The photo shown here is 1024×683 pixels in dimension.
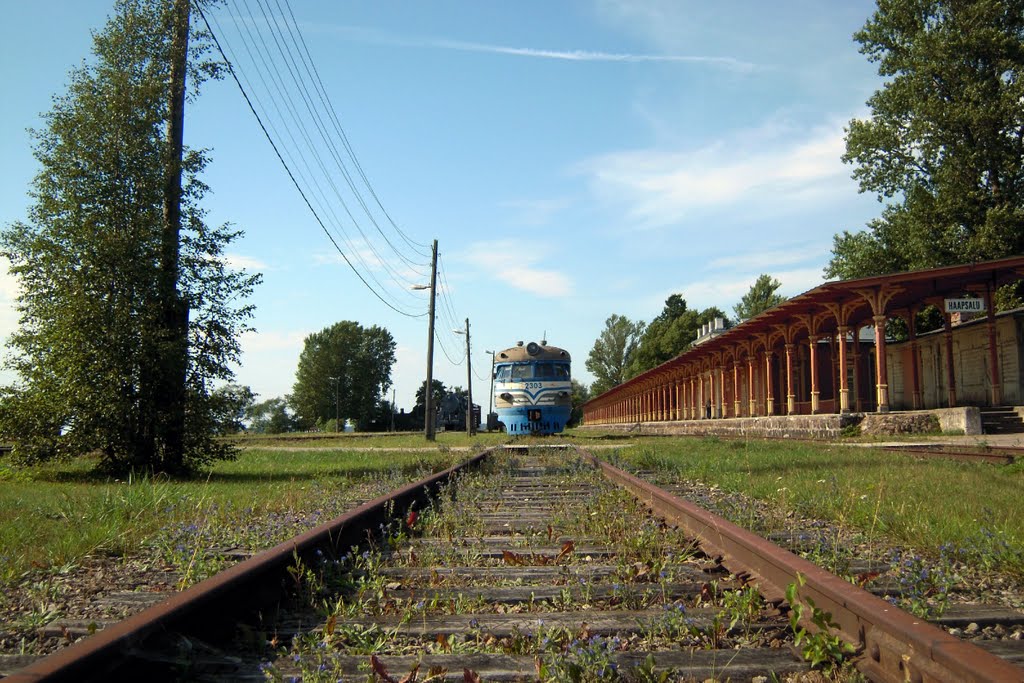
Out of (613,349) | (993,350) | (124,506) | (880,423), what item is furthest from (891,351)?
(613,349)

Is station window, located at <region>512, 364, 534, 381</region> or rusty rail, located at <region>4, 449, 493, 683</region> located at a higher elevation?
station window, located at <region>512, 364, 534, 381</region>

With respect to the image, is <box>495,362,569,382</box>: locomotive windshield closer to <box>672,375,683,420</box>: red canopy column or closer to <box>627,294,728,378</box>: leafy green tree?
<box>672,375,683,420</box>: red canopy column

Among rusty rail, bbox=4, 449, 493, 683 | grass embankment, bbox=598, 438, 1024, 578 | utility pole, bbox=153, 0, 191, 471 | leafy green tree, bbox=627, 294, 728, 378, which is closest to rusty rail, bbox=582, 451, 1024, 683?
grass embankment, bbox=598, 438, 1024, 578

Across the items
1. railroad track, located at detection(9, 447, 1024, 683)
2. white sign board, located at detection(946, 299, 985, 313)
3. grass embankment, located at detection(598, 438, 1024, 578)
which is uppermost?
white sign board, located at detection(946, 299, 985, 313)

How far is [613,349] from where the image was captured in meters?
106

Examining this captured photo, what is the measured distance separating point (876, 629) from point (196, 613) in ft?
7.50

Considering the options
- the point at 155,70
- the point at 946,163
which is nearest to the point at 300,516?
the point at 155,70

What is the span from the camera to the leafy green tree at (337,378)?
110 meters

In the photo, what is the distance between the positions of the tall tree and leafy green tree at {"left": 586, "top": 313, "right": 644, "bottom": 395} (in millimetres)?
70131

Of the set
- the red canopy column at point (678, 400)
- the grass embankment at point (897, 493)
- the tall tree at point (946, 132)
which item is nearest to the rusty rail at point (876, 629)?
the grass embankment at point (897, 493)

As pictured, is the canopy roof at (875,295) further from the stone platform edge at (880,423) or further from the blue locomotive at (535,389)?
the blue locomotive at (535,389)

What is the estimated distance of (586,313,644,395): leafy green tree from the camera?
345ft

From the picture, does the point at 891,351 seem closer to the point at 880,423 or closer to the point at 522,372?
the point at 880,423

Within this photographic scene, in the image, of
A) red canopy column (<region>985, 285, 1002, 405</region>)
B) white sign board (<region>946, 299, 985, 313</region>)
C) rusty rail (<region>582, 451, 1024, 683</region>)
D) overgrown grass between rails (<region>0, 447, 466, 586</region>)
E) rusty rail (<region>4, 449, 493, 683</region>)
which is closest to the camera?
rusty rail (<region>582, 451, 1024, 683</region>)
